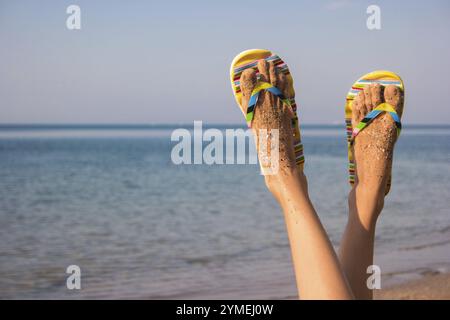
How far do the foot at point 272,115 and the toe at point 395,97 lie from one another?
50 centimetres

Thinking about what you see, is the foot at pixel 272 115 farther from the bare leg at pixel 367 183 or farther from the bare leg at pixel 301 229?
the bare leg at pixel 367 183

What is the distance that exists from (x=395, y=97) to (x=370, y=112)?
0.56 feet

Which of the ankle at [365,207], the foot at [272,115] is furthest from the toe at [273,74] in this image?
the ankle at [365,207]

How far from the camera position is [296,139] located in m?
3.02

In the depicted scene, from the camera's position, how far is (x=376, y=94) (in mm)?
3146

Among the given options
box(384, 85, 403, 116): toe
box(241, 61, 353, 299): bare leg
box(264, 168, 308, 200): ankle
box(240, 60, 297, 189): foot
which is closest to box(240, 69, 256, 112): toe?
box(240, 60, 297, 189): foot

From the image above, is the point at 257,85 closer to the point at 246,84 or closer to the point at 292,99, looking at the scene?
the point at 246,84

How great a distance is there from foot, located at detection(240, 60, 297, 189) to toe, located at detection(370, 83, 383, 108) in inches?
16.8

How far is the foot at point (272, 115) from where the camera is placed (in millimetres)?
2627

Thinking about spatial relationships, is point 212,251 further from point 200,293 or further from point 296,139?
point 296,139

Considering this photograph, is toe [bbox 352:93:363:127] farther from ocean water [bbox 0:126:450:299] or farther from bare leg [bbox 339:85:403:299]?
ocean water [bbox 0:126:450:299]

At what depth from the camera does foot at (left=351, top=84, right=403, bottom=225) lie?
2639 mm

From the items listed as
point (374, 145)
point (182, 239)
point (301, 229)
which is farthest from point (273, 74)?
point (182, 239)
